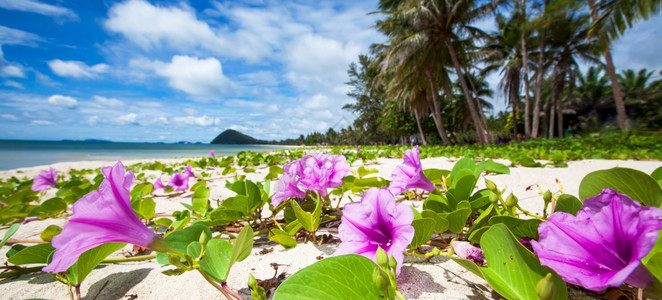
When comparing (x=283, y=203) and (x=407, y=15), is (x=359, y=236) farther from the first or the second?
(x=407, y=15)

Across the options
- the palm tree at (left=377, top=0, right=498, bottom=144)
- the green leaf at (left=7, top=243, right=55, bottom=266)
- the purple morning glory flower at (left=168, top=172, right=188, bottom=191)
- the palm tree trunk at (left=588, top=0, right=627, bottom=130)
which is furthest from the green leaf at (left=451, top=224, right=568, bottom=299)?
the palm tree trunk at (left=588, top=0, right=627, bottom=130)

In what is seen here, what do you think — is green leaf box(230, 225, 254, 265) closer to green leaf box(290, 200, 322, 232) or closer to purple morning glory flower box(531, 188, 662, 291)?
green leaf box(290, 200, 322, 232)

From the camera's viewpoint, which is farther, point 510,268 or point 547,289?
point 510,268

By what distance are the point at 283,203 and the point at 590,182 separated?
92 centimetres

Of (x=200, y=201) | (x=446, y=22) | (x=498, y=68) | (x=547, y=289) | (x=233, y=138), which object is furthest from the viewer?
(x=233, y=138)

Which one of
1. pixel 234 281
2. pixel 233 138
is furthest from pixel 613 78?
pixel 233 138

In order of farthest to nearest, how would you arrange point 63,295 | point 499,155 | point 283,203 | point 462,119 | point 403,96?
point 462,119, point 403,96, point 499,155, point 283,203, point 63,295

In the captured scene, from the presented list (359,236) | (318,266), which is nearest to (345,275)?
(318,266)

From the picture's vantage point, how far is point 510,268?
1.59ft

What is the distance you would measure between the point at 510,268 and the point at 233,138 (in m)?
119

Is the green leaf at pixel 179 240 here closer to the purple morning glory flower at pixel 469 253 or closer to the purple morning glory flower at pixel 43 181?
the purple morning glory flower at pixel 469 253

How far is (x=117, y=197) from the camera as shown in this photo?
614 mm

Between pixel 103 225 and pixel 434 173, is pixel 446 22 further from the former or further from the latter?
pixel 103 225

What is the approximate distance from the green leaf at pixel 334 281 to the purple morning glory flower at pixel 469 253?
0.28m
